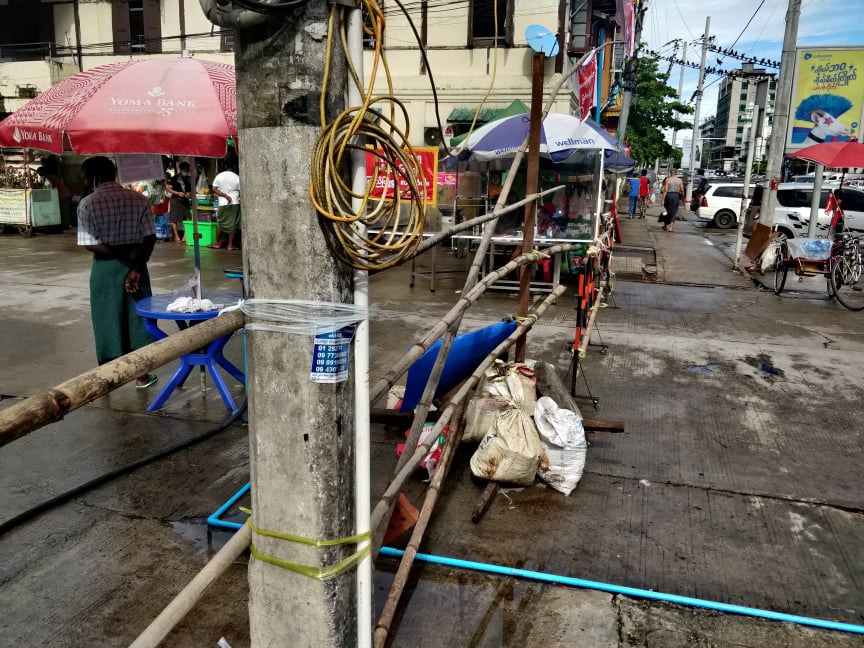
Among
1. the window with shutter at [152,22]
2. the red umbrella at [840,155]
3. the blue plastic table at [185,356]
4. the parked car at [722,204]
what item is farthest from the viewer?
the parked car at [722,204]

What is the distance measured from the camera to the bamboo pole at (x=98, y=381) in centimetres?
133

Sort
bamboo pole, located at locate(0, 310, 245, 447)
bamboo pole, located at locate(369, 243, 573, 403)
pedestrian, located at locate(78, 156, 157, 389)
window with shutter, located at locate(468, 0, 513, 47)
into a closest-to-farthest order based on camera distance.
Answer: bamboo pole, located at locate(0, 310, 245, 447), bamboo pole, located at locate(369, 243, 573, 403), pedestrian, located at locate(78, 156, 157, 389), window with shutter, located at locate(468, 0, 513, 47)

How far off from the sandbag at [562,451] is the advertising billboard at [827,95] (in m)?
11.7

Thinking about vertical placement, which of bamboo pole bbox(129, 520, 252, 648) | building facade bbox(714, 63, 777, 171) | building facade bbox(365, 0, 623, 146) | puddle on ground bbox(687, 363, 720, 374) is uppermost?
building facade bbox(714, 63, 777, 171)

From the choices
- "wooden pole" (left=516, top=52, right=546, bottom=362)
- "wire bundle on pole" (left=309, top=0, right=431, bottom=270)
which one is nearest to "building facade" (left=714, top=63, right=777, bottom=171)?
"wooden pole" (left=516, top=52, right=546, bottom=362)

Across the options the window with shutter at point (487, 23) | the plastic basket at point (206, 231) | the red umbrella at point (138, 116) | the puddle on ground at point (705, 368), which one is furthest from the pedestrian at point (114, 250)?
the window with shutter at point (487, 23)

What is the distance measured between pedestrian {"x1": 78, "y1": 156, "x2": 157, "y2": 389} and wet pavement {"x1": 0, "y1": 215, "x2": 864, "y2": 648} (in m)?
0.57

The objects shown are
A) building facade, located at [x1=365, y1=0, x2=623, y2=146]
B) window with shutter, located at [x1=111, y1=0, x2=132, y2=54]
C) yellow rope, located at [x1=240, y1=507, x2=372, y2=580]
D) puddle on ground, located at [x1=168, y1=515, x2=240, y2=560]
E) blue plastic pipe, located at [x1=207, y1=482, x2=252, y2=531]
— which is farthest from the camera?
window with shutter, located at [x1=111, y1=0, x2=132, y2=54]

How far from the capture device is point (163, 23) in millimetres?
18484

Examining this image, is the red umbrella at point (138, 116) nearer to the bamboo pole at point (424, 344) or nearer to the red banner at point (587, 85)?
the bamboo pole at point (424, 344)

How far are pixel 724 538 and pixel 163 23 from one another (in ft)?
64.6

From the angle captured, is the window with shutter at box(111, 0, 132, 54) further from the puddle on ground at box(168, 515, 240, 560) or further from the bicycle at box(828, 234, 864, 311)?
the puddle on ground at box(168, 515, 240, 560)

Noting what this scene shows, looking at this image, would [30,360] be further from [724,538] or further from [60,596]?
[724,538]

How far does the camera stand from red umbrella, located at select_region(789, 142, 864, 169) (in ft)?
34.2
